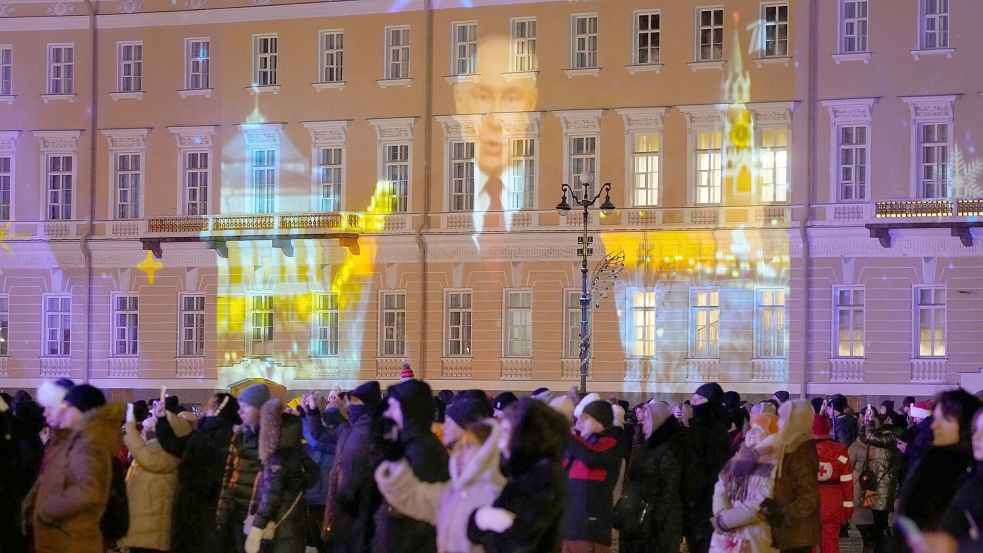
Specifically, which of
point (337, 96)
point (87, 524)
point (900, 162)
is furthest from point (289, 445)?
point (337, 96)

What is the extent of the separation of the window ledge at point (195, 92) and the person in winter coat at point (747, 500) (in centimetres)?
3204

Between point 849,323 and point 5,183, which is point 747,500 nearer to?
point 849,323

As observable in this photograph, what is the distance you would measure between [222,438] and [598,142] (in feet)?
89.3

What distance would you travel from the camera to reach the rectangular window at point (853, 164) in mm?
37125

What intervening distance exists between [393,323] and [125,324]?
741cm

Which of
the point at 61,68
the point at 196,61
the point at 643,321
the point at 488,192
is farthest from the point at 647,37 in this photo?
the point at 61,68

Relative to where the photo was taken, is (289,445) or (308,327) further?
(308,327)

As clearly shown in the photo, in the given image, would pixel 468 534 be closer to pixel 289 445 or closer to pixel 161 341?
pixel 289 445

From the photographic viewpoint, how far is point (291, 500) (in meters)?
11.8

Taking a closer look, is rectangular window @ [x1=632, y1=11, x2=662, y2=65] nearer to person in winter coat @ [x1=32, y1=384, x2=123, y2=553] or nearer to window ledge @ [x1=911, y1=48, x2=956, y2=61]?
window ledge @ [x1=911, y1=48, x2=956, y2=61]

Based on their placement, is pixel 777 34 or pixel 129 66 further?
pixel 129 66

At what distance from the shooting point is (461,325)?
3991 centimetres

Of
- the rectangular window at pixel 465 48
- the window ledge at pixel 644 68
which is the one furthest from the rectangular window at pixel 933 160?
the rectangular window at pixel 465 48

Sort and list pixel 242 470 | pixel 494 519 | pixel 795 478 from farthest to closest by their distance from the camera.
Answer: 1. pixel 242 470
2. pixel 795 478
3. pixel 494 519
